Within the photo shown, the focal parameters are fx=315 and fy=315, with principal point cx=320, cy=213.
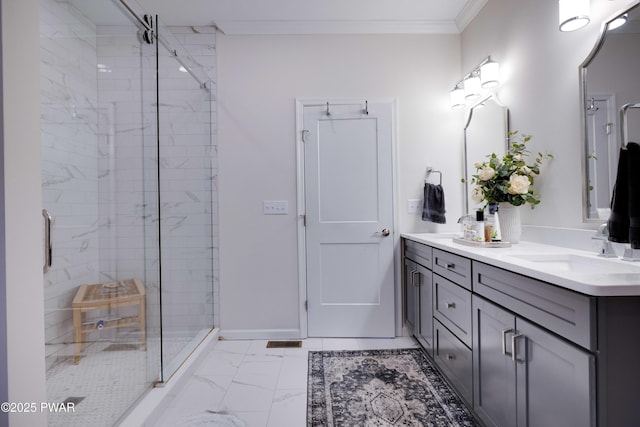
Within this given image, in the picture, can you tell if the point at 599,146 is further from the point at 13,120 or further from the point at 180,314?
the point at 180,314

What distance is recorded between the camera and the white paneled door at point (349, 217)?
8.58 ft

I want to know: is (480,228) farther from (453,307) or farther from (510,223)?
(453,307)

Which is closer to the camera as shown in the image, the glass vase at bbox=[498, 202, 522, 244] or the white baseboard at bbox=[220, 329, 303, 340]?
the glass vase at bbox=[498, 202, 522, 244]

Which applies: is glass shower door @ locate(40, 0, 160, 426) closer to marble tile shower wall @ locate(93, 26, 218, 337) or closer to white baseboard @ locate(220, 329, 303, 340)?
marble tile shower wall @ locate(93, 26, 218, 337)

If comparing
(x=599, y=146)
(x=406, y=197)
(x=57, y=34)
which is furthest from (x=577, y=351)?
(x=57, y=34)

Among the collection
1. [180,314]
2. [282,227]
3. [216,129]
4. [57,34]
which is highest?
[57,34]

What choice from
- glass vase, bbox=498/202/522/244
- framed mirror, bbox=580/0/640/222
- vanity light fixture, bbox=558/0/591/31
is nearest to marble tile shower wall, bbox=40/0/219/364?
glass vase, bbox=498/202/522/244

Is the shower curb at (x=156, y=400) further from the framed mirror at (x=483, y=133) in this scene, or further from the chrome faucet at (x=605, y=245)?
the framed mirror at (x=483, y=133)

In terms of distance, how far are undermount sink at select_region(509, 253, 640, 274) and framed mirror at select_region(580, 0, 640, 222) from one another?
0.74 ft

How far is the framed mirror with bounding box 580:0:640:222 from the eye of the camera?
4.09 ft

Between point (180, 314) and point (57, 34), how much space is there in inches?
70.7

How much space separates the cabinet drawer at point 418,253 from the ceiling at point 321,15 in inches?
70.0

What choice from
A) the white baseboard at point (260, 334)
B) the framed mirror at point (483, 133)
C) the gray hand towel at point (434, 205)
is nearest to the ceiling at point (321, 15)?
the framed mirror at point (483, 133)

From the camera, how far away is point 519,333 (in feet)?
3.72
